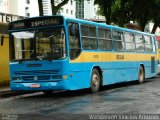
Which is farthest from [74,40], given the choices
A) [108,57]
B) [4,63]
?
[4,63]

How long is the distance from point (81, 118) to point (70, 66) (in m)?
5.49

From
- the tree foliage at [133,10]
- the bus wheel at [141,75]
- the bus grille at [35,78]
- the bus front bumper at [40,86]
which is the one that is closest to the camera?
the bus front bumper at [40,86]

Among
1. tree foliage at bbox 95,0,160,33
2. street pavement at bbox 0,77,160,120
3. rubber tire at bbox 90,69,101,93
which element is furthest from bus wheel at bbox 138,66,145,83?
street pavement at bbox 0,77,160,120

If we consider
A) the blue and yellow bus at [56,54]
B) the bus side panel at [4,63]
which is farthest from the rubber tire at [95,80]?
the bus side panel at [4,63]

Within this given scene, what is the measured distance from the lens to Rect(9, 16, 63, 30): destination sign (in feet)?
52.0

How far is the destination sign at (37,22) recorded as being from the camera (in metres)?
15.8

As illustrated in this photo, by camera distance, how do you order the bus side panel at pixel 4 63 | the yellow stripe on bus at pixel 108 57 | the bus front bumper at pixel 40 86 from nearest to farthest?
1. the bus front bumper at pixel 40 86
2. the yellow stripe on bus at pixel 108 57
3. the bus side panel at pixel 4 63

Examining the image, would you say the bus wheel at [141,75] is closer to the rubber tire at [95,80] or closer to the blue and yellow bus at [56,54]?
the blue and yellow bus at [56,54]

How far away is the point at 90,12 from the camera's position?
120 meters

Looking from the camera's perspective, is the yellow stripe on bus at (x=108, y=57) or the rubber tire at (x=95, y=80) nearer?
the yellow stripe on bus at (x=108, y=57)

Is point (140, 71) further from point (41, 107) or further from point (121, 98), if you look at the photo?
point (41, 107)

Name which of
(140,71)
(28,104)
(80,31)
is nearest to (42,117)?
(28,104)

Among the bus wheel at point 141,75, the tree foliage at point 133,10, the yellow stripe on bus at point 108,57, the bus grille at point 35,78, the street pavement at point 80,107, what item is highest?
the tree foliage at point 133,10

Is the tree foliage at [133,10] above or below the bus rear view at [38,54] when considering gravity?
above
